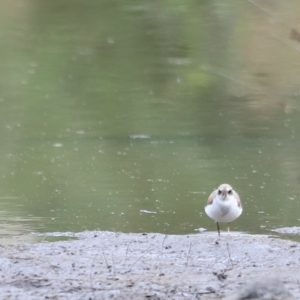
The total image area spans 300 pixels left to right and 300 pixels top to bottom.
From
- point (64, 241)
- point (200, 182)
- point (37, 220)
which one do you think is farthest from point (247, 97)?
point (64, 241)

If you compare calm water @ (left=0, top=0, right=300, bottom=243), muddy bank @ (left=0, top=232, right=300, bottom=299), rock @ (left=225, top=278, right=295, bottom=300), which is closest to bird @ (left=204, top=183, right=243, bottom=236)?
calm water @ (left=0, top=0, right=300, bottom=243)

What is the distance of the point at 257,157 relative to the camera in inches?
437

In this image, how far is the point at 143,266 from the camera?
5445 mm

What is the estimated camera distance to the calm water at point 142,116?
8.05 metres

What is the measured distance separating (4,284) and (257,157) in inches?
263

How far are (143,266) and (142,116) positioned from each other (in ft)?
28.9

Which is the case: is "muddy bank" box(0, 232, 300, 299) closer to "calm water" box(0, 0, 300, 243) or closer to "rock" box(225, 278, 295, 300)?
"rock" box(225, 278, 295, 300)

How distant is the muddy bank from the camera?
15.3 feet

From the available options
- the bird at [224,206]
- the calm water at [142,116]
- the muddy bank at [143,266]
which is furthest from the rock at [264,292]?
the bird at [224,206]

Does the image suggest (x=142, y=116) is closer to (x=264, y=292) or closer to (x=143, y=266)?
(x=143, y=266)

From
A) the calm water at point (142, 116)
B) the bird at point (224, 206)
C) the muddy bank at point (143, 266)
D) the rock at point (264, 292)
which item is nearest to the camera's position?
the rock at point (264, 292)

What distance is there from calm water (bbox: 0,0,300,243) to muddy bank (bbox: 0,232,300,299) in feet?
2.95

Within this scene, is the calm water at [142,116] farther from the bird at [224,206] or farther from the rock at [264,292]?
the rock at [264,292]

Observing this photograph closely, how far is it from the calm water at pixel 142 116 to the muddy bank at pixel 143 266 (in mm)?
900
